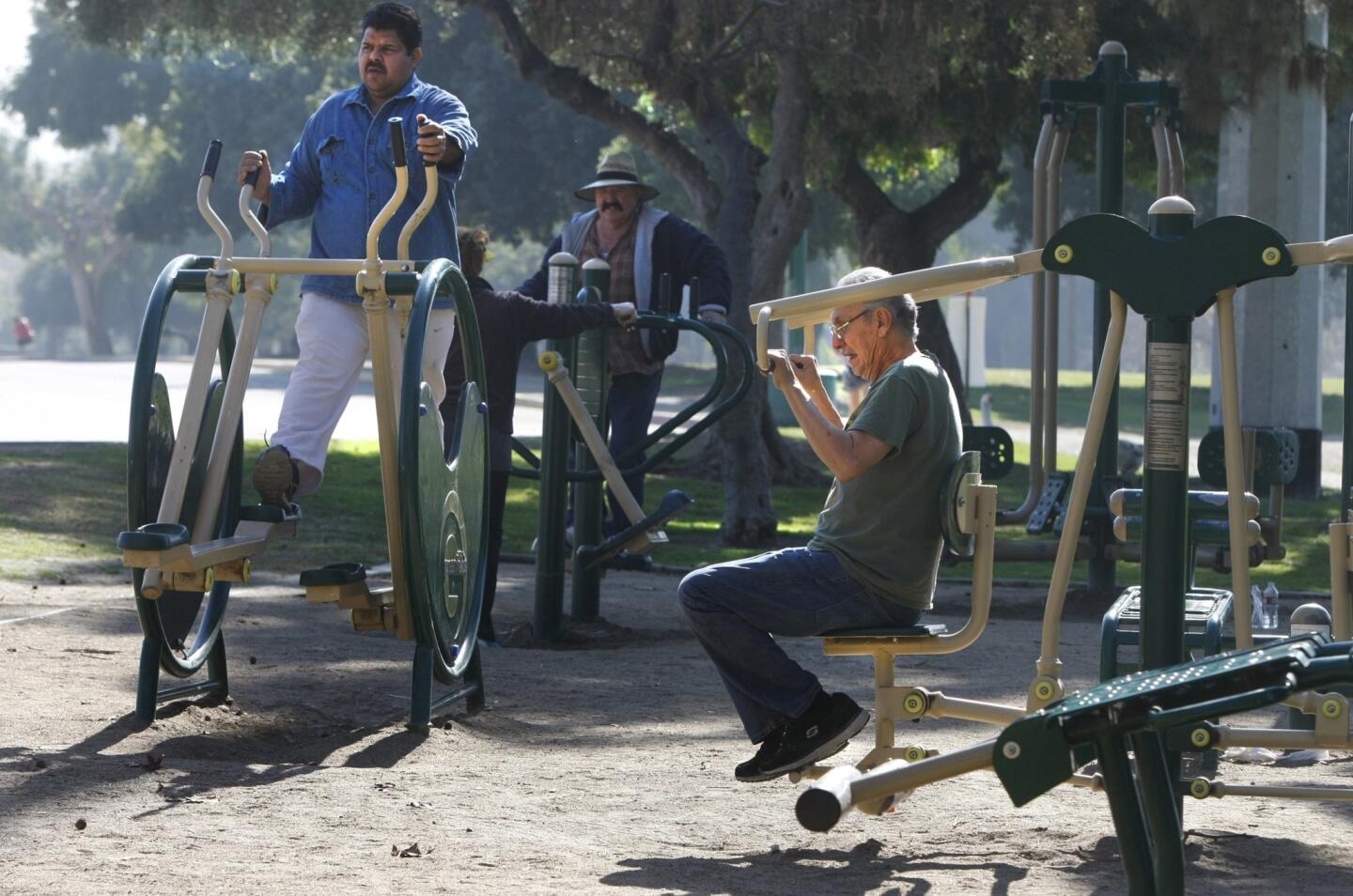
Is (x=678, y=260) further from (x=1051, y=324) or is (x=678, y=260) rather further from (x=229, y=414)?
(x=229, y=414)

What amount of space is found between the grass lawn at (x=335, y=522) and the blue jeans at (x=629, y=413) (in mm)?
1795

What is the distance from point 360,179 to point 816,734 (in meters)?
2.37

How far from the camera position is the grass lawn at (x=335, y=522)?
9773mm

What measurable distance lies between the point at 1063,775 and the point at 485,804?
1.96m

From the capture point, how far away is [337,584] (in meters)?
5.08

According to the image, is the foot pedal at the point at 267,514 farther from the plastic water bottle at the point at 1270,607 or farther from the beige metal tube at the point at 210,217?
the plastic water bottle at the point at 1270,607

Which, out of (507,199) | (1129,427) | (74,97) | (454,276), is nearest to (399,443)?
(454,276)

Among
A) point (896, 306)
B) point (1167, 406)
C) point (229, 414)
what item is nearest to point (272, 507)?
point (229, 414)

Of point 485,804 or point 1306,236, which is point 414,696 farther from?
point 1306,236

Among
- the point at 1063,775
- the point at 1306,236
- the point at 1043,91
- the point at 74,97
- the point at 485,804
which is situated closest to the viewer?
the point at 1063,775

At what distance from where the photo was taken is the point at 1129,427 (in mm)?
28641

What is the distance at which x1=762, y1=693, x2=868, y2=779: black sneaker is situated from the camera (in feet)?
13.7

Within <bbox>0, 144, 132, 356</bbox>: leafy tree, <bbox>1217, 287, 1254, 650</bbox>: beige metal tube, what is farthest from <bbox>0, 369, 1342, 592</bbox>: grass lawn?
<bbox>0, 144, 132, 356</bbox>: leafy tree

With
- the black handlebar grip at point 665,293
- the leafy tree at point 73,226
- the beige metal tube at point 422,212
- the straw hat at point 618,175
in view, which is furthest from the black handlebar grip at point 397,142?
the leafy tree at point 73,226
